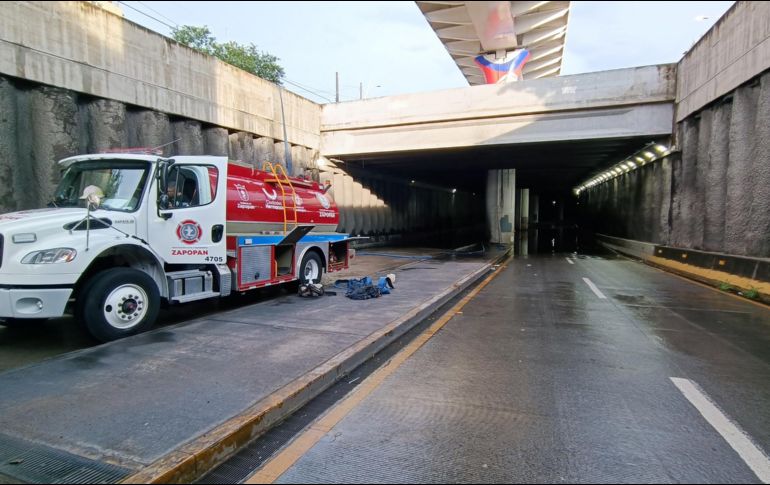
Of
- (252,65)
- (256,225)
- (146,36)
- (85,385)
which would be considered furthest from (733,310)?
(252,65)

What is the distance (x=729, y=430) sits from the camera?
3578mm

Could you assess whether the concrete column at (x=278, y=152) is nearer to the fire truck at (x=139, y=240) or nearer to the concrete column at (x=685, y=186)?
the fire truck at (x=139, y=240)

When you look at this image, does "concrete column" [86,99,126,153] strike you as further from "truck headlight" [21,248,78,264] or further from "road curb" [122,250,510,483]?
"road curb" [122,250,510,483]

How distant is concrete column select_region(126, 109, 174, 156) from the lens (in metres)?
12.2

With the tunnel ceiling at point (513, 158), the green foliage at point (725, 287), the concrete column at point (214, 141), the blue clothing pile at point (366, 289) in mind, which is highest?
the tunnel ceiling at point (513, 158)

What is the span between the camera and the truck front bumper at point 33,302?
5.06 meters

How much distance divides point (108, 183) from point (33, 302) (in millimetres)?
2003

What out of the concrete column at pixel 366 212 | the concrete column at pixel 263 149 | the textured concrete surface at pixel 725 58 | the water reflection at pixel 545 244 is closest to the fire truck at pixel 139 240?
the concrete column at pixel 263 149

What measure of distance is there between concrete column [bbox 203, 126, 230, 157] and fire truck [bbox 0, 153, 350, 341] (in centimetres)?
699

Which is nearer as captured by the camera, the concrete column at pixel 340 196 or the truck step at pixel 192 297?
the truck step at pixel 192 297

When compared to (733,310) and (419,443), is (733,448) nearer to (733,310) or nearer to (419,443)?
(419,443)

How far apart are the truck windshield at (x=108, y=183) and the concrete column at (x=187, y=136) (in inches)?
293

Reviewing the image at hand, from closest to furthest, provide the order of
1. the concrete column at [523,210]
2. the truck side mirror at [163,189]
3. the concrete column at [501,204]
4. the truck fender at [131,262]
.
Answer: the truck fender at [131,262] < the truck side mirror at [163,189] < the concrete column at [501,204] < the concrete column at [523,210]

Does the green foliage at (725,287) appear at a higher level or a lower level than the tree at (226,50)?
lower
